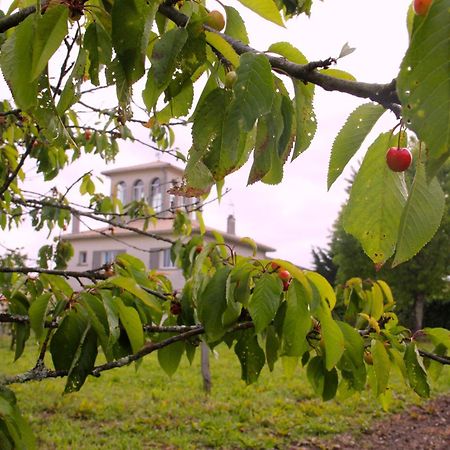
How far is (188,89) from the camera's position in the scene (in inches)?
39.8

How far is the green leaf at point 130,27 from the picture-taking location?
0.78 m

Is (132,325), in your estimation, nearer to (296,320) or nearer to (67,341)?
(67,341)

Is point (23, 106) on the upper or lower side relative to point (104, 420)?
upper

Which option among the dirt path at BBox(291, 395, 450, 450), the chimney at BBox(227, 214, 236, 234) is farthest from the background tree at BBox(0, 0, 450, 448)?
the chimney at BBox(227, 214, 236, 234)

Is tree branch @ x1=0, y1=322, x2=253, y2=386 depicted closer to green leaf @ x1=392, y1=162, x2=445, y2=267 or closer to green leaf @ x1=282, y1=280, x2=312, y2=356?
green leaf @ x1=282, y1=280, x2=312, y2=356

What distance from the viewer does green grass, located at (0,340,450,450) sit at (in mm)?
5074

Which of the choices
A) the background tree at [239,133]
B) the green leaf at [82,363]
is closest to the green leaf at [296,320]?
the background tree at [239,133]

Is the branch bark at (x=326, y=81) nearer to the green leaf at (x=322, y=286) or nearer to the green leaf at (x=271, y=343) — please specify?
the green leaf at (x=322, y=286)

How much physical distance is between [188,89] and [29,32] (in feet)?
0.99

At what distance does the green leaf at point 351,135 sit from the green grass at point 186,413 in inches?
150

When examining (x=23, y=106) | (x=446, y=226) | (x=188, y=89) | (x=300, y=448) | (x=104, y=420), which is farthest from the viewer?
(x=446, y=226)

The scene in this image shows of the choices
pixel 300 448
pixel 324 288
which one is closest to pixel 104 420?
pixel 300 448

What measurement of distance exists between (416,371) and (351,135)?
138 cm

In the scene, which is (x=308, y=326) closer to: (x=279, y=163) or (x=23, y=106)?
(x=279, y=163)
